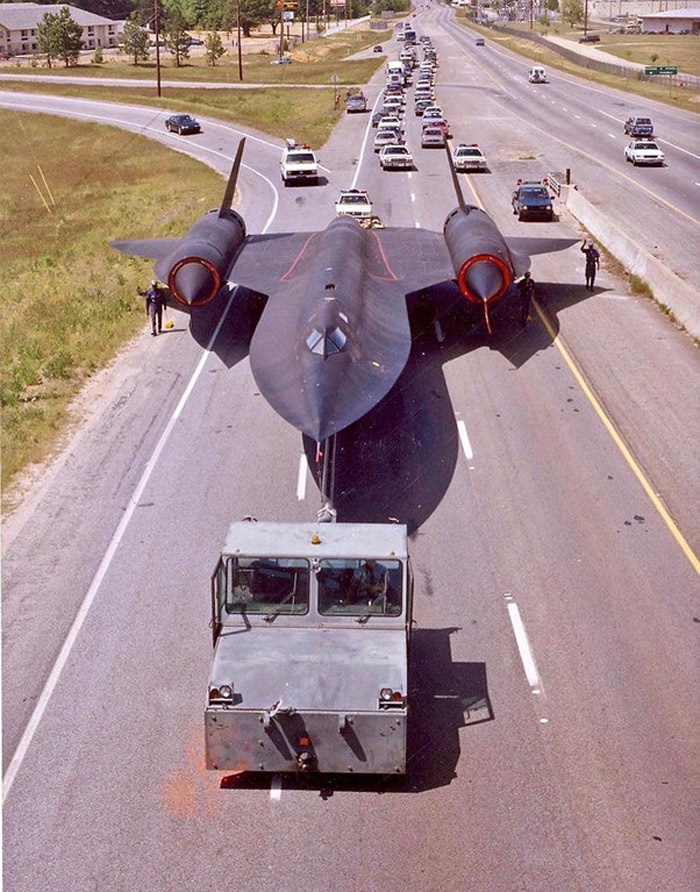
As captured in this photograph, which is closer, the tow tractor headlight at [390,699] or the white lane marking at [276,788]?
the tow tractor headlight at [390,699]

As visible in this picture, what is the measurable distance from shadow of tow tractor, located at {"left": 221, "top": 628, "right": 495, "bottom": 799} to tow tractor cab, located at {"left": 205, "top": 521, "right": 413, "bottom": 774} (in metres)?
0.88

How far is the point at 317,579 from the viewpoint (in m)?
13.7

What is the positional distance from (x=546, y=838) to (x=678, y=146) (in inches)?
2792

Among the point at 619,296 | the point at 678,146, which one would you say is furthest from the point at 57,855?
the point at 678,146

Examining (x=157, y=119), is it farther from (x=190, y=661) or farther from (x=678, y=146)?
(x=190, y=661)

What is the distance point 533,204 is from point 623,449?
2797 centimetres

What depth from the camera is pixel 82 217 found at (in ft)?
201

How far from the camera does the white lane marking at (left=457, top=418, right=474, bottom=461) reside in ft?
78.9

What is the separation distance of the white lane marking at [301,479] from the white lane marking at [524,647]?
5.65 metres

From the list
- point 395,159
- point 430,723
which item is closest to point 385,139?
point 395,159

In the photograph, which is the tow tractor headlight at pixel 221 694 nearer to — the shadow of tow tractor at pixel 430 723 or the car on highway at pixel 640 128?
the shadow of tow tractor at pixel 430 723

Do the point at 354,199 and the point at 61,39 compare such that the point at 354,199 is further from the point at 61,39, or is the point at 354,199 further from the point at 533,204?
the point at 61,39

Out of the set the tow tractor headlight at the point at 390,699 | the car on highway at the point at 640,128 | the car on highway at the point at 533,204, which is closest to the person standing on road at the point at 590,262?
the car on highway at the point at 533,204

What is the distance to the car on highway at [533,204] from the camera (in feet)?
161
